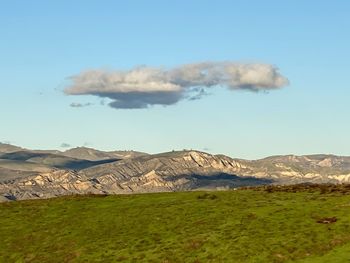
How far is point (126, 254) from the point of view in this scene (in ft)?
169

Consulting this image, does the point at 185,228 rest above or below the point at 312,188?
below

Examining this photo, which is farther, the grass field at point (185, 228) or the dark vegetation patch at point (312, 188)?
the dark vegetation patch at point (312, 188)

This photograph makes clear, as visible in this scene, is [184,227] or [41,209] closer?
[184,227]

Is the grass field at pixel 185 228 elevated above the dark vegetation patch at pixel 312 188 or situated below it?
below

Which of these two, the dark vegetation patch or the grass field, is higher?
the dark vegetation patch

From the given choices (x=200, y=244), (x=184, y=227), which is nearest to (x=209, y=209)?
(x=184, y=227)

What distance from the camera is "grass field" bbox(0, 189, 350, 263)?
48.9 meters

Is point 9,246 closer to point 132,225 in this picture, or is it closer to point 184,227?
point 132,225

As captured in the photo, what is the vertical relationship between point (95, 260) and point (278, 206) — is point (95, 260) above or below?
below

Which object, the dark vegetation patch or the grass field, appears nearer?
the grass field

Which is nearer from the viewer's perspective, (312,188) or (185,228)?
(185,228)

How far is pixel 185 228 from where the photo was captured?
57438mm

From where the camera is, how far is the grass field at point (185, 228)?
4894 cm

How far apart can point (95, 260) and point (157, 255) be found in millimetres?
5592
